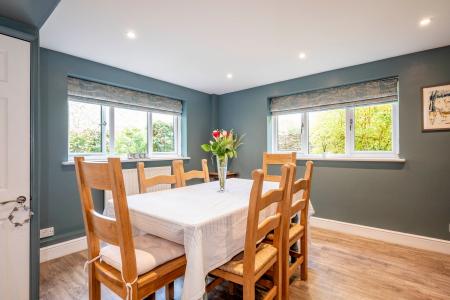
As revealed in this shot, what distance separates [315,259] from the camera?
2387 mm

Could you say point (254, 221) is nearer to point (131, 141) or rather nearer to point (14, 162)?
point (14, 162)

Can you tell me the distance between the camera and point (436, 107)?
2.55 metres

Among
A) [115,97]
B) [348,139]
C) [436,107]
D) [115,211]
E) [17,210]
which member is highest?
[115,97]

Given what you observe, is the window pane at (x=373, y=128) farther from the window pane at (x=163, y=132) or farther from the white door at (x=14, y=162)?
the white door at (x=14, y=162)

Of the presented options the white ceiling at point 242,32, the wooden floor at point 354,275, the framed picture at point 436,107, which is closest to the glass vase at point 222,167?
the wooden floor at point 354,275

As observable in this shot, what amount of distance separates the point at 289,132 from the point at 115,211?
326cm

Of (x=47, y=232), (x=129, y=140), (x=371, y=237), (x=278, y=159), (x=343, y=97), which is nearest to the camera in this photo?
(x=47, y=232)

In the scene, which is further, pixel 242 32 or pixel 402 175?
pixel 402 175

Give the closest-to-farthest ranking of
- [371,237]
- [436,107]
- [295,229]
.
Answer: [295,229], [436,107], [371,237]

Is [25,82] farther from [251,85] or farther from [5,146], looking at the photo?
[251,85]

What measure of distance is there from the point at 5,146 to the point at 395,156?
3.87 metres

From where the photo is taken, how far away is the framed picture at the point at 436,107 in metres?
2.50

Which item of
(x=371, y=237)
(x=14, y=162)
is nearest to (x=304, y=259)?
(x=371, y=237)

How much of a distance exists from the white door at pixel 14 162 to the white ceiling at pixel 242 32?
587mm
